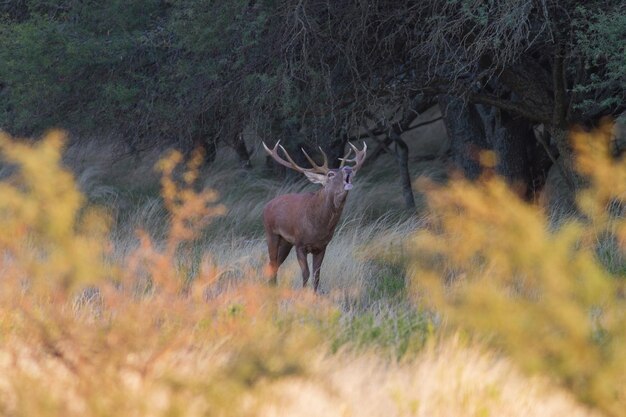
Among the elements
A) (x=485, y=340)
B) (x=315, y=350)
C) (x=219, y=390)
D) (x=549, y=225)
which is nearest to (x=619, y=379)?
(x=485, y=340)

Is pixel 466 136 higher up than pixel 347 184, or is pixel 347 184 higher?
pixel 347 184

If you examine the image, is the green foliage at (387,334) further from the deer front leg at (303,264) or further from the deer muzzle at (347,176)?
the deer front leg at (303,264)

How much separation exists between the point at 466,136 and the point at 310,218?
18.6ft

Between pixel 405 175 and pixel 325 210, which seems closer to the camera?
pixel 325 210

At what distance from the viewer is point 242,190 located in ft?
59.7

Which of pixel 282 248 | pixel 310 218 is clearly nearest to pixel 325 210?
pixel 310 218

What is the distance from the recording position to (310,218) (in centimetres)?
1037

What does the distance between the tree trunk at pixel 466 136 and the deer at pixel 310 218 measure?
15.8 feet

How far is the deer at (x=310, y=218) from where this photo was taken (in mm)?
10133

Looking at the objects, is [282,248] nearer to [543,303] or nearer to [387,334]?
[543,303]

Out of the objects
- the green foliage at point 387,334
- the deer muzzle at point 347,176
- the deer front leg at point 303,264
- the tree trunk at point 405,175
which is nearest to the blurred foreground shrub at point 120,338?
the green foliage at point 387,334

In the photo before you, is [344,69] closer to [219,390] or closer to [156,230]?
[156,230]

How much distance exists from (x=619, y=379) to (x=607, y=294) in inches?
40.3

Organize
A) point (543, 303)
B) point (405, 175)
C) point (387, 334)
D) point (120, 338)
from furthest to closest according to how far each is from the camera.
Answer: point (405, 175), point (543, 303), point (387, 334), point (120, 338)
